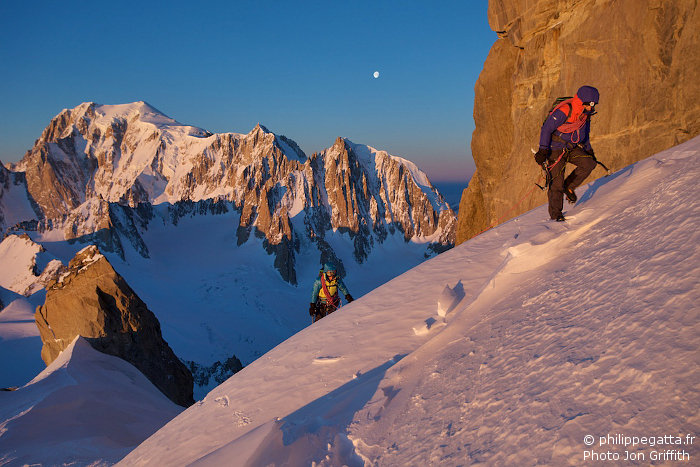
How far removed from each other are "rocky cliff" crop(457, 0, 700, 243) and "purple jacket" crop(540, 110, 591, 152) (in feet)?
23.8

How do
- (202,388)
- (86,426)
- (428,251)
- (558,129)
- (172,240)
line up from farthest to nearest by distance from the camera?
(428,251) → (172,240) → (202,388) → (86,426) → (558,129)

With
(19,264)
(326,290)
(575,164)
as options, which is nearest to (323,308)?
(326,290)

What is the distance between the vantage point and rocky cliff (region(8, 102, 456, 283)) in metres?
135

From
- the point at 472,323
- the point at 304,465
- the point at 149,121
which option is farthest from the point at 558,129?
the point at 149,121

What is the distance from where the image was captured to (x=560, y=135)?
6.79m

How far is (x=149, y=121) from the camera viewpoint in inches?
6580

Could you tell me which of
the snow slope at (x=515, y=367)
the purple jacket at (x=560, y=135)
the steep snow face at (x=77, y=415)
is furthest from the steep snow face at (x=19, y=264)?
the purple jacket at (x=560, y=135)

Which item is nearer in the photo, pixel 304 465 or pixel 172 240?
pixel 304 465

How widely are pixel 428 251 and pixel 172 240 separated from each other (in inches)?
3568

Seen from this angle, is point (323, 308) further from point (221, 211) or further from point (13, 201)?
point (13, 201)

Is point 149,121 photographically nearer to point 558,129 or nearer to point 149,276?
point 149,276

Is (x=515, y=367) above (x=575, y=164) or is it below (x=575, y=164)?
below

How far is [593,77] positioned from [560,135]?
9.36 metres

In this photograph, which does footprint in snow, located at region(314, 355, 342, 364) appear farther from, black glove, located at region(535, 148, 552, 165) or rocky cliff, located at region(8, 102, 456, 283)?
rocky cliff, located at region(8, 102, 456, 283)
